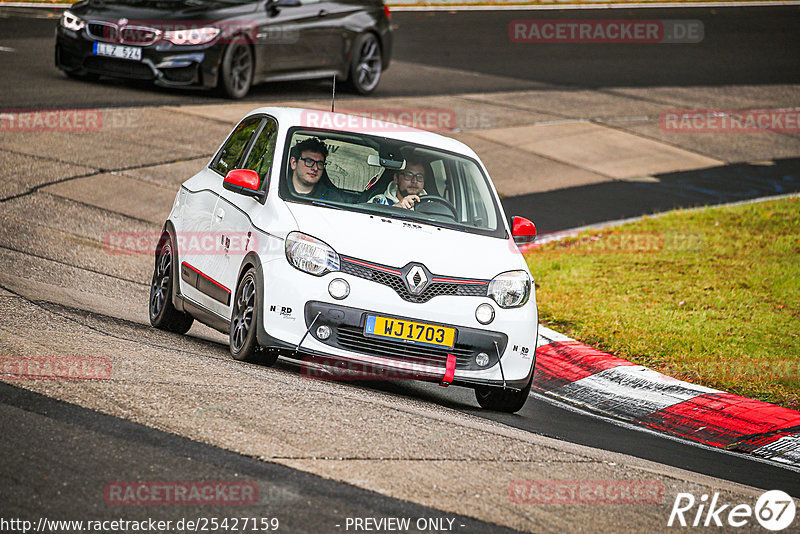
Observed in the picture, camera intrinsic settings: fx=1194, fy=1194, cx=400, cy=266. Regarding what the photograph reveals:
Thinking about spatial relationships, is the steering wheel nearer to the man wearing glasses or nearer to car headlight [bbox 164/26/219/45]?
the man wearing glasses

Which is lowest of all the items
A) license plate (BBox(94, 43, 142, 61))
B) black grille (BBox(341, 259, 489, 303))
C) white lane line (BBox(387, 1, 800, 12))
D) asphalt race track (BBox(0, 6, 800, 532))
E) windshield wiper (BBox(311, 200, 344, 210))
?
asphalt race track (BBox(0, 6, 800, 532))

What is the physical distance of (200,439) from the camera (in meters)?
5.46

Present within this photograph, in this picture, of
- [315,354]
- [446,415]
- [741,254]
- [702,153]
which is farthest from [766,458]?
[702,153]

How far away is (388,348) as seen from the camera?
7.05 meters

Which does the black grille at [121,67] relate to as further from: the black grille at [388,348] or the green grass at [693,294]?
the black grille at [388,348]

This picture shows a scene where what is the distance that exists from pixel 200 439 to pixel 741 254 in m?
8.33

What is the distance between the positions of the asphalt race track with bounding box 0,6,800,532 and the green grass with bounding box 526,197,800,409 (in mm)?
1229

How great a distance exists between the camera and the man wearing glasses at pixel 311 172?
7.81 metres

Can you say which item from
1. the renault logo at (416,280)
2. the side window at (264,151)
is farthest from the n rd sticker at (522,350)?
the side window at (264,151)

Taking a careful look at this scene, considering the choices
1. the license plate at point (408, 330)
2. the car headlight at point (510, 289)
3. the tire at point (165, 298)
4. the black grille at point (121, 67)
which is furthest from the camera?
the black grille at point (121, 67)

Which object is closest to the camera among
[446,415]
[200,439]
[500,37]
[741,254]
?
[200,439]

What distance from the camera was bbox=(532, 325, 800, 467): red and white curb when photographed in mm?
7613

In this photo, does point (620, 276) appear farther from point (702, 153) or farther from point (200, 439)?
point (702, 153)

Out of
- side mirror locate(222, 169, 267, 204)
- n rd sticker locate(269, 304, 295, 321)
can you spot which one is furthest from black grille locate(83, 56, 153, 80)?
n rd sticker locate(269, 304, 295, 321)
